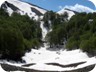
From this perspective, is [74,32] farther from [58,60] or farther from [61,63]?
[61,63]

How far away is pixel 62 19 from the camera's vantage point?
46.5 meters

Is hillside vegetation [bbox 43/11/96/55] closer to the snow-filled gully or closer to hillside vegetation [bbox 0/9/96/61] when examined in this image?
hillside vegetation [bbox 0/9/96/61]

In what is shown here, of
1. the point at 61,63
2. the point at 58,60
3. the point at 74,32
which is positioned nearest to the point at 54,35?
the point at 74,32

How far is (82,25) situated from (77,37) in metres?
3.44

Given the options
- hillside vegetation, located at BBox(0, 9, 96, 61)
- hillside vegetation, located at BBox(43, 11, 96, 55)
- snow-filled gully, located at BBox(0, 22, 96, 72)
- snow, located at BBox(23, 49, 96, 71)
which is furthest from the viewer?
hillside vegetation, located at BBox(43, 11, 96, 55)

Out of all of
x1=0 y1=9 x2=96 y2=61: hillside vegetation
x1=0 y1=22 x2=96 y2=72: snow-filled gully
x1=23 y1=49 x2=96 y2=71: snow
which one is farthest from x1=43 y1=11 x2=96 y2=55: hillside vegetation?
x1=0 y1=22 x2=96 y2=72: snow-filled gully

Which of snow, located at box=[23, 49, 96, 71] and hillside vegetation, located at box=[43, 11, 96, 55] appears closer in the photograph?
snow, located at box=[23, 49, 96, 71]

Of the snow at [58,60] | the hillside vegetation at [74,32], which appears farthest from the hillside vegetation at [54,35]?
the snow at [58,60]

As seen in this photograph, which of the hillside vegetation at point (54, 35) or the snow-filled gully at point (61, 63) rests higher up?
the hillside vegetation at point (54, 35)

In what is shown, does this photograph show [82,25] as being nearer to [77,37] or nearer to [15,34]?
[77,37]

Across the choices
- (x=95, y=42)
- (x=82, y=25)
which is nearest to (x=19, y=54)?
(x=95, y=42)

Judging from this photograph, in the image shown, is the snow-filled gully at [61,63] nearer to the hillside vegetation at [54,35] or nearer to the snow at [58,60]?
the snow at [58,60]

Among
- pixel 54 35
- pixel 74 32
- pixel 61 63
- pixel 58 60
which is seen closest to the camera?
pixel 61 63

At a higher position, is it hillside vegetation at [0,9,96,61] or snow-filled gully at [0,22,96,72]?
hillside vegetation at [0,9,96,61]
